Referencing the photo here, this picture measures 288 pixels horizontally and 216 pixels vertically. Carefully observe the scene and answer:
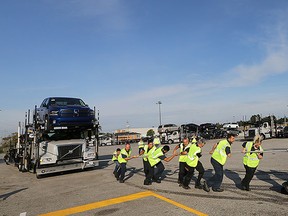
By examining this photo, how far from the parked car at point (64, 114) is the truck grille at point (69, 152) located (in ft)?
3.07

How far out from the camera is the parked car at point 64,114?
11.5 meters

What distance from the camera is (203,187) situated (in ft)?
23.4

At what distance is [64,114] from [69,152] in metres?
1.72

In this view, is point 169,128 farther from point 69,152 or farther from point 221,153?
point 221,153

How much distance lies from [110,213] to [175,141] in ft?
102

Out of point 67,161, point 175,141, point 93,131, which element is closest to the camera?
point 67,161

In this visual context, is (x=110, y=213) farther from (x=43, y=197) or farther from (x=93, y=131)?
(x=93, y=131)

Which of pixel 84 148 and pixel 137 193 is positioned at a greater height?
pixel 84 148

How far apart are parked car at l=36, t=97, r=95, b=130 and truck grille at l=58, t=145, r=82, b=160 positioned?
3.07 feet

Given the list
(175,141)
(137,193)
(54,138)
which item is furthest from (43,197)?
(175,141)

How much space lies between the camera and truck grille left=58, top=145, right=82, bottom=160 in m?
11.5

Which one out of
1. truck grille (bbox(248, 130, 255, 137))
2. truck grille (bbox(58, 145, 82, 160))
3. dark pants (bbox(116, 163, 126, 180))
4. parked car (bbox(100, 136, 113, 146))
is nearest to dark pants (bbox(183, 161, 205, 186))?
dark pants (bbox(116, 163, 126, 180))

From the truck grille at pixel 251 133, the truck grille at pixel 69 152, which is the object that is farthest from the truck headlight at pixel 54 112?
the truck grille at pixel 251 133

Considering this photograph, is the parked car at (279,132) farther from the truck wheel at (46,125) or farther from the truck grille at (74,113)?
the truck wheel at (46,125)
